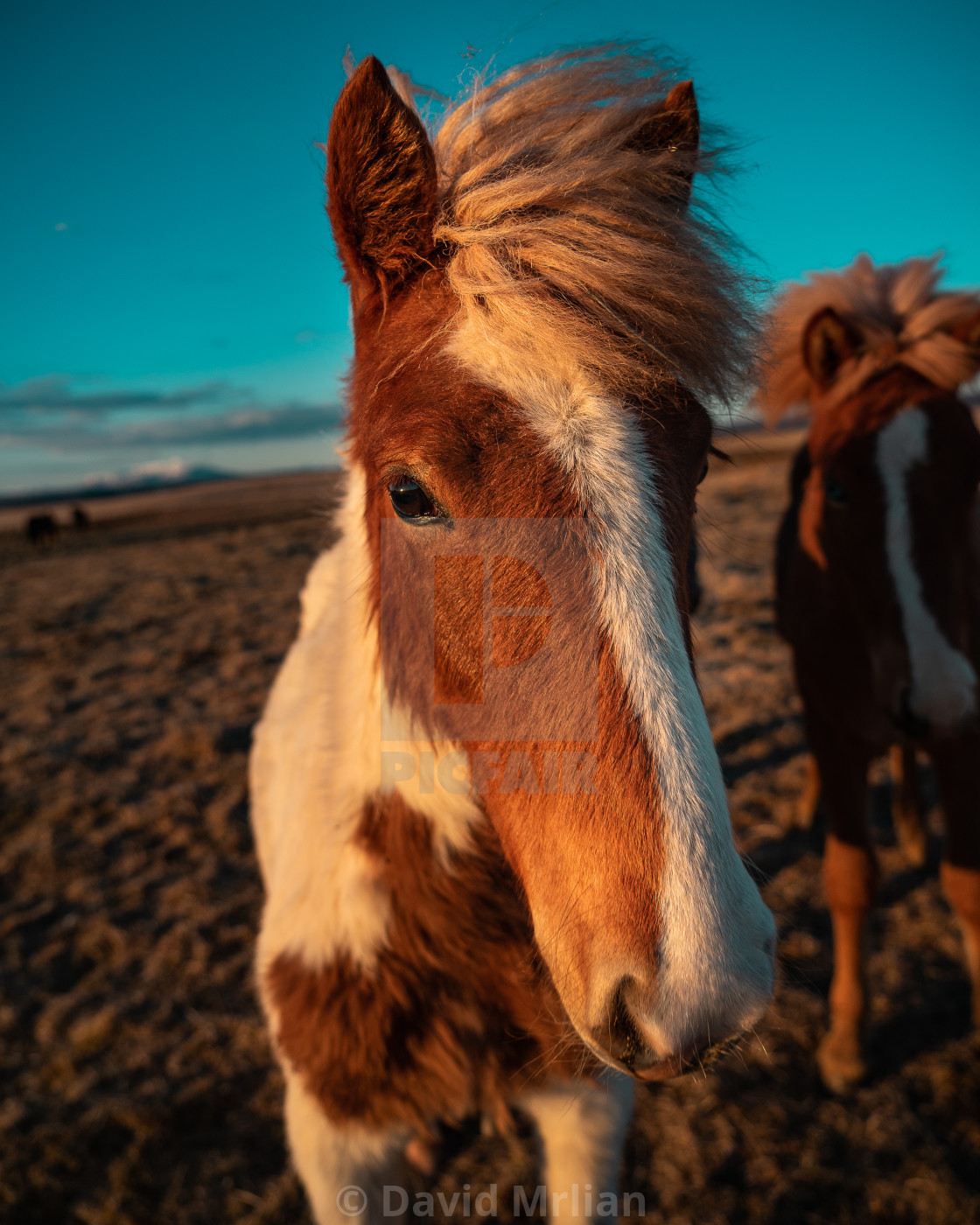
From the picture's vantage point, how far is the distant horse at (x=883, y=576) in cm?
236

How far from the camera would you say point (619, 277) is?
119 cm

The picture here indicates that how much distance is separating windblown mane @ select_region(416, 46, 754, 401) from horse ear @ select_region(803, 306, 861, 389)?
166 cm

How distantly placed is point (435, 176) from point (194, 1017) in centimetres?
355

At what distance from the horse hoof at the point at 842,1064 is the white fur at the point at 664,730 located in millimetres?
2372

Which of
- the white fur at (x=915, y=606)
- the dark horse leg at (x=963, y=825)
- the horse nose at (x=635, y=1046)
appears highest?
the white fur at (x=915, y=606)

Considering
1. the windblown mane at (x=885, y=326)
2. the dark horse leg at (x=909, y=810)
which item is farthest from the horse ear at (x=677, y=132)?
the dark horse leg at (x=909, y=810)

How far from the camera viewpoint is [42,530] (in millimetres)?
21672

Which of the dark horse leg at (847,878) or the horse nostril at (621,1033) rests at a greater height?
the horse nostril at (621,1033)

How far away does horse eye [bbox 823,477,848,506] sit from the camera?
8.62 feet

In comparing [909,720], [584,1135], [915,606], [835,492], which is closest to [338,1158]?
[584,1135]

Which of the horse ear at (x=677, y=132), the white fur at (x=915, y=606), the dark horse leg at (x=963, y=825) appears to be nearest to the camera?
the horse ear at (x=677, y=132)

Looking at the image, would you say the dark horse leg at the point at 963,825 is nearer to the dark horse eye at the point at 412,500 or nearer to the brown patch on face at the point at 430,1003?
the brown patch on face at the point at 430,1003

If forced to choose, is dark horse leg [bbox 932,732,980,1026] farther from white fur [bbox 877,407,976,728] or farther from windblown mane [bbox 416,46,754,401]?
windblown mane [bbox 416,46,754,401]

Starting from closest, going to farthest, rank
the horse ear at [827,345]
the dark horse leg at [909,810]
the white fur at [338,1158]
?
1. the white fur at [338,1158]
2. the horse ear at [827,345]
3. the dark horse leg at [909,810]
